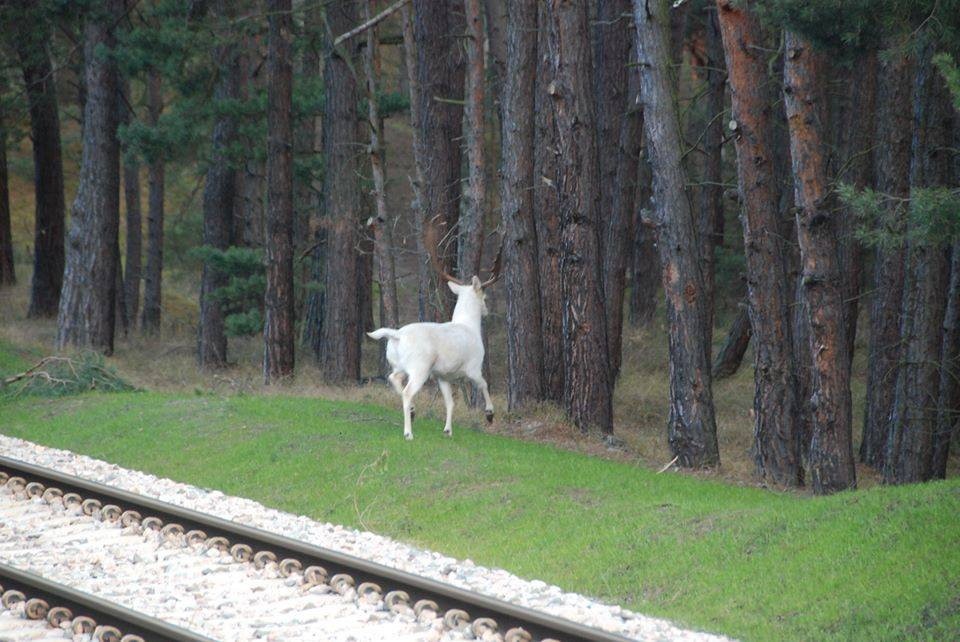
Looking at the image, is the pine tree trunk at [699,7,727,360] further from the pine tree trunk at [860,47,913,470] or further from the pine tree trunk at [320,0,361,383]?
the pine tree trunk at [320,0,361,383]

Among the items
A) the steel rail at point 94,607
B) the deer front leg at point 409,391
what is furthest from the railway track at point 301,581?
the deer front leg at point 409,391

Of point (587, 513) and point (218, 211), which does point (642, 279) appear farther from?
point (587, 513)

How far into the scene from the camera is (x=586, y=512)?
11648 millimetres

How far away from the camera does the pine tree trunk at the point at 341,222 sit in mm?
24984

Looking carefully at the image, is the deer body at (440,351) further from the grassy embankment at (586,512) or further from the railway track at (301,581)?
the railway track at (301,581)

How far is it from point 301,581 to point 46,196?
2807 centimetres

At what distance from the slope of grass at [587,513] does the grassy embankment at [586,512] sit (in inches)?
0.8

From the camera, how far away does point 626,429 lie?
23609 millimetres

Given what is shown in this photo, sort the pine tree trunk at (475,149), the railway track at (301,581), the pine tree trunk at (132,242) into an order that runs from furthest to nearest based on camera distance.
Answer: the pine tree trunk at (132,242), the pine tree trunk at (475,149), the railway track at (301,581)

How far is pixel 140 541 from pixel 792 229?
2171 cm

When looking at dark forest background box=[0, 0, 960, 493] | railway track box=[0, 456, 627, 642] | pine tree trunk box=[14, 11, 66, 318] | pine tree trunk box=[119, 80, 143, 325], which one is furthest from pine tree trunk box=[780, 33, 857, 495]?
pine tree trunk box=[119, 80, 143, 325]

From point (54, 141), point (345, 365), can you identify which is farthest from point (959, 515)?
point (54, 141)

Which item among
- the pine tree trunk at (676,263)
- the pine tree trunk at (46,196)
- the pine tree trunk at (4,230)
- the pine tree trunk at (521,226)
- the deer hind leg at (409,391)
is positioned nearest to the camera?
the deer hind leg at (409,391)

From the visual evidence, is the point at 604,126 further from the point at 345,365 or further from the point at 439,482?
the point at 439,482
